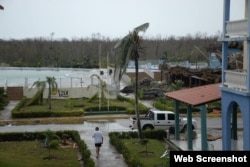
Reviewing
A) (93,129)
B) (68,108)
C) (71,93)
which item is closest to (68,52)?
(71,93)

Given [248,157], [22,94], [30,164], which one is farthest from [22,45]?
[248,157]

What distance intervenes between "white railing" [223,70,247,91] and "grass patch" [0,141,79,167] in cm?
688

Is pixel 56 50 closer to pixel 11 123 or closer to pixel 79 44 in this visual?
pixel 79 44

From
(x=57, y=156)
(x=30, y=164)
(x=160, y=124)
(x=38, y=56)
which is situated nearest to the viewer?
(x=30, y=164)

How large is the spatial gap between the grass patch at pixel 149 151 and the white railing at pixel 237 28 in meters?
5.60

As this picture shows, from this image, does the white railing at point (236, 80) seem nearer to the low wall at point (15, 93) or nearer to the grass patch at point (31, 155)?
the grass patch at point (31, 155)

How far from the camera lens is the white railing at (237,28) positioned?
51.8ft

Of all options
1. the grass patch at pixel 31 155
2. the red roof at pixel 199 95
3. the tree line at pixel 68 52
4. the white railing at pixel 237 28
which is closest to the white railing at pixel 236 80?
the red roof at pixel 199 95

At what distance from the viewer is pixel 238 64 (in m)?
25.8

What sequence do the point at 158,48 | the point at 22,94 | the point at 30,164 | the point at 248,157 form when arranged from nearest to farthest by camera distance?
1. the point at 248,157
2. the point at 30,164
3. the point at 22,94
4. the point at 158,48

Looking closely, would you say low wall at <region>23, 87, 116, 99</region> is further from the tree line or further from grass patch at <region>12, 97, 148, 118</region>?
the tree line

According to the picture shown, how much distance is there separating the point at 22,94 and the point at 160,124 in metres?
20.3

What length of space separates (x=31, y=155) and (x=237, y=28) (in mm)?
10396

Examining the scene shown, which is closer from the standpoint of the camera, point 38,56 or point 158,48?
point 38,56
